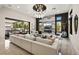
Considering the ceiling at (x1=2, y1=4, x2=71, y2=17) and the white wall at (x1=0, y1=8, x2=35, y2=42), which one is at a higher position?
the ceiling at (x1=2, y1=4, x2=71, y2=17)

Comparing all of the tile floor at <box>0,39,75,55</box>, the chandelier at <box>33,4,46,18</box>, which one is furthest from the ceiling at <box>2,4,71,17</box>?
the tile floor at <box>0,39,75,55</box>

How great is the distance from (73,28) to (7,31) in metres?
1.82

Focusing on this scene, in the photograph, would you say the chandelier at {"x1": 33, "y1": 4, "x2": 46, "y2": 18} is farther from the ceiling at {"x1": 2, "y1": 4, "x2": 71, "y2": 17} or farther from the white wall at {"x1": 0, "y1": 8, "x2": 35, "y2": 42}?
the white wall at {"x1": 0, "y1": 8, "x2": 35, "y2": 42}

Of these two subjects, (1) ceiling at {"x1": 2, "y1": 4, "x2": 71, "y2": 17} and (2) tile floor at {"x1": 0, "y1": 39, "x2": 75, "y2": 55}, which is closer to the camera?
(1) ceiling at {"x1": 2, "y1": 4, "x2": 71, "y2": 17}

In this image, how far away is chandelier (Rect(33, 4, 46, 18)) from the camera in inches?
95.2

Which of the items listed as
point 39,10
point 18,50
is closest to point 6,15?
point 39,10

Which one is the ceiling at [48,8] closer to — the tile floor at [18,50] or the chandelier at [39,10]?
the chandelier at [39,10]

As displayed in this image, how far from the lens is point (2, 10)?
2.38m

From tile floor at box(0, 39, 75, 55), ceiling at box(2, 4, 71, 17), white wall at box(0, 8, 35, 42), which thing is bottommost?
tile floor at box(0, 39, 75, 55)

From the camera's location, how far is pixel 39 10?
8.49ft

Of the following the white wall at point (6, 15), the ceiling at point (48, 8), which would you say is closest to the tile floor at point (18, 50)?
the white wall at point (6, 15)
